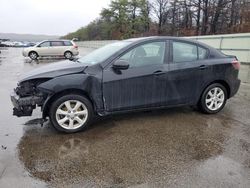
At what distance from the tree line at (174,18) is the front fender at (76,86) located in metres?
31.1

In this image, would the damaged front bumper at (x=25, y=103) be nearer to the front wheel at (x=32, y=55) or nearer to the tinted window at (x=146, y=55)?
the tinted window at (x=146, y=55)

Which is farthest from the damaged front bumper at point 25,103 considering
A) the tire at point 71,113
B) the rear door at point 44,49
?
the rear door at point 44,49

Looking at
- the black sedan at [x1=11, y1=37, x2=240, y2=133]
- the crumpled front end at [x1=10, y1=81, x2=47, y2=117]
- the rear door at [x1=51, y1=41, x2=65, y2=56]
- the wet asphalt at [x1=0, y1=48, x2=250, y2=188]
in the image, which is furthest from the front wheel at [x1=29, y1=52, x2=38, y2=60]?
the crumpled front end at [x1=10, y1=81, x2=47, y2=117]

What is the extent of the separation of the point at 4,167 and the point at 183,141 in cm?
262

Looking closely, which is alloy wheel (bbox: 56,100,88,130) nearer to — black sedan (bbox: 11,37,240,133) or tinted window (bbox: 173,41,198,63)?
black sedan (bbox: 11,37,240,133)

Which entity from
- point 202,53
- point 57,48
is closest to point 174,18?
point 57,48

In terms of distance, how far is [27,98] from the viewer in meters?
4.73

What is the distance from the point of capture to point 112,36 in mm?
65875

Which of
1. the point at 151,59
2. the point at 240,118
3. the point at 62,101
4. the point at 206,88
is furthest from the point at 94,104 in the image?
the point at 240,118

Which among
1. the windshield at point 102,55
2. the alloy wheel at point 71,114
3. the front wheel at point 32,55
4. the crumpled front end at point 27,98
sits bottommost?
the front wheel at point 32,55

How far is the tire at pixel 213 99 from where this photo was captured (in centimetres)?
595

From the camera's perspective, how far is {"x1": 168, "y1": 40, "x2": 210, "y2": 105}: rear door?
5523mm

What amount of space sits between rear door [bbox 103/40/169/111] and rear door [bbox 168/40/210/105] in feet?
0.56

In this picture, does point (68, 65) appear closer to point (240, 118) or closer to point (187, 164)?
point (187, 164)
